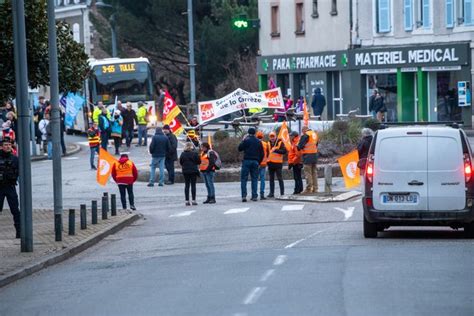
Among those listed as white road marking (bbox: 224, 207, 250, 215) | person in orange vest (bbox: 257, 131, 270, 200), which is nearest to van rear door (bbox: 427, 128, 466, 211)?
white road marking (bbox: 224, 207, 250, 215)

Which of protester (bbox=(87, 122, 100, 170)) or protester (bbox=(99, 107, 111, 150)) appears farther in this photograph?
protester (bbox=(99, 107, 111, 150))

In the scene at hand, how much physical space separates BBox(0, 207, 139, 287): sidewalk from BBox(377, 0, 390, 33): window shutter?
102ft

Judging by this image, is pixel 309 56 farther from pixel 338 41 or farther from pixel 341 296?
pixel 341 296

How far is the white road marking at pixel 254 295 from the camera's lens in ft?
43.2

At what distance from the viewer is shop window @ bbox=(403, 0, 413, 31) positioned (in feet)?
183

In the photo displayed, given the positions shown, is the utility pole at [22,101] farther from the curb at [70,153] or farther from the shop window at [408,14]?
the shop window at [408,14]

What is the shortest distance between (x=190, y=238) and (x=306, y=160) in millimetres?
9131

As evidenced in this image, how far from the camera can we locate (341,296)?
1327 cm

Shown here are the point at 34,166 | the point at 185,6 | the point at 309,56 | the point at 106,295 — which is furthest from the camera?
the point at 185,6

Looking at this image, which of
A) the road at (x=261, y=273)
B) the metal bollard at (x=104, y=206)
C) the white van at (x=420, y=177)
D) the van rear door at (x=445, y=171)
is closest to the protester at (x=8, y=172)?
the road at (x=261, y=273)

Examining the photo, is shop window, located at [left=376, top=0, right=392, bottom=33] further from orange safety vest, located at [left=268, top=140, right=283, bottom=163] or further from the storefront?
orange safety vest, located at [left=268, top=140, right=283, bottom=163]

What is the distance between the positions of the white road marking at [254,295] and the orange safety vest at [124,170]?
49.4 feet

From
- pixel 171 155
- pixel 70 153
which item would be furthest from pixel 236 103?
pixel 70 153

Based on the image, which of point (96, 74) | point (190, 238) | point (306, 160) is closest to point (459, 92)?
point (96, 74)
